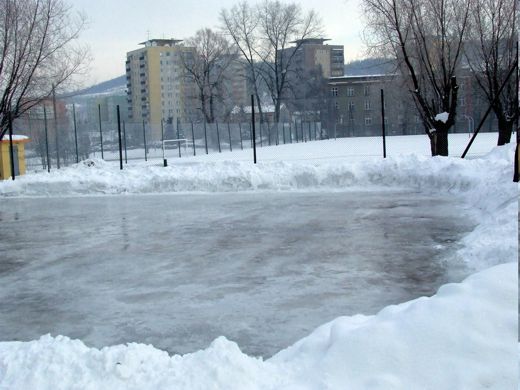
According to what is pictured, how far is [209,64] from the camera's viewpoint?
74.3 metres

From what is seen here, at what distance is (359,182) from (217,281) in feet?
30.4

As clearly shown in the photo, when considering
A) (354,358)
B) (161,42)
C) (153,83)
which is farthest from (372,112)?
(354,358)

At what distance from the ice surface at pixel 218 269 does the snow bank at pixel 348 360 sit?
73cm

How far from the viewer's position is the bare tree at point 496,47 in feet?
58.6

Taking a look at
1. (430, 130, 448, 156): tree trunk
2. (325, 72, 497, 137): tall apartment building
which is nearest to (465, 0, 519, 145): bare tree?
(430, 130, 448, 156): tree trunk

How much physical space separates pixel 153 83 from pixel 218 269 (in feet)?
419

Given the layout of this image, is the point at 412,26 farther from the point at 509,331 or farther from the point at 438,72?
the point at 509,331

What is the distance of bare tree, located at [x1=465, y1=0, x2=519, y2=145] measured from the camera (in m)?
17.9

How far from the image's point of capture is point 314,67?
4190 inches

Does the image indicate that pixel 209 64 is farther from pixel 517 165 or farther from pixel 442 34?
pixel 517 165

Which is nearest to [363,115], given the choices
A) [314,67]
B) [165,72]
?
[314,67]

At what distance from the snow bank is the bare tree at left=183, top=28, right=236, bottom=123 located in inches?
2747

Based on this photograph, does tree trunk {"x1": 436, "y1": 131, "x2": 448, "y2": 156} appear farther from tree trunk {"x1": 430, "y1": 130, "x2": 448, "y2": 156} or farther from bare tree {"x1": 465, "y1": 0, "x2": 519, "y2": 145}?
bare tree {"x1": 465, "y1": 0, "x2": 519, "y2": 145}

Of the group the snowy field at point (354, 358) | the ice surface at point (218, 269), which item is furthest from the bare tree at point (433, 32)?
the snowy field at point (354, 358)
